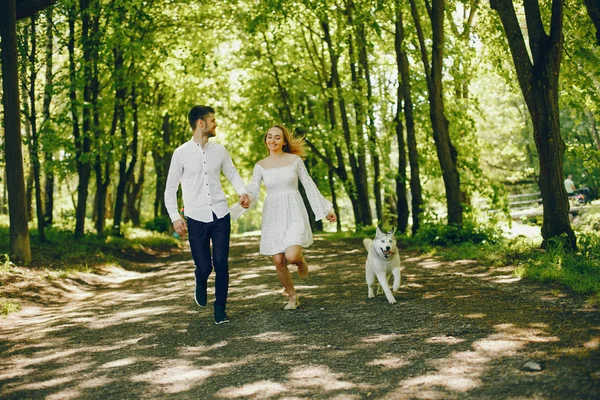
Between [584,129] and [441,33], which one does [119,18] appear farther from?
[584,129]

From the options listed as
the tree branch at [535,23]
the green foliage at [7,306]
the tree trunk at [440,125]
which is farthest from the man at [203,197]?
the tree trunk at [440,125]

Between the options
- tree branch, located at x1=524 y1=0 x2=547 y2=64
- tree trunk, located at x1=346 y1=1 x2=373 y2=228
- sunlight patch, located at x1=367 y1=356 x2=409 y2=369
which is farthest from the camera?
tree trunk, located at x1=346 y1=1 x2=373 y2=228

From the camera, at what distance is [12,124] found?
12.9 meters

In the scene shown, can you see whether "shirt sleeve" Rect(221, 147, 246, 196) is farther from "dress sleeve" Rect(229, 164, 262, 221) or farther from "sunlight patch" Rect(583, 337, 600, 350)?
"sunlight patch" Rect(583, 337, 600, 350)

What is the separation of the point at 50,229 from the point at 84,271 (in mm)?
7271

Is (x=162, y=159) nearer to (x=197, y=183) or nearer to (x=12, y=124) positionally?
(x=12, y=124)

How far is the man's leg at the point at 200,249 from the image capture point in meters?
7.48

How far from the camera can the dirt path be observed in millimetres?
4738

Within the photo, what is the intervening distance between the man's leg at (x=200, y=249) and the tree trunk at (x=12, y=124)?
6734mm

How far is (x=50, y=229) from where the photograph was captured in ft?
71.0

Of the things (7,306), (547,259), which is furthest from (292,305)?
(7,306)

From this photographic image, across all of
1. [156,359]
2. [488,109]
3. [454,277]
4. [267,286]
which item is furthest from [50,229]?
[488,109]

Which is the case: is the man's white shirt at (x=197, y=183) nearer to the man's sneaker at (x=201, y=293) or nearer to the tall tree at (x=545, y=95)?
the man's sneaker at (x=201, y=293)

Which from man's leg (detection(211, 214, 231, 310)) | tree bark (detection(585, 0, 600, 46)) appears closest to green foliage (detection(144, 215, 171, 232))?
man's leg (detection(211, 214, 231, 310))
